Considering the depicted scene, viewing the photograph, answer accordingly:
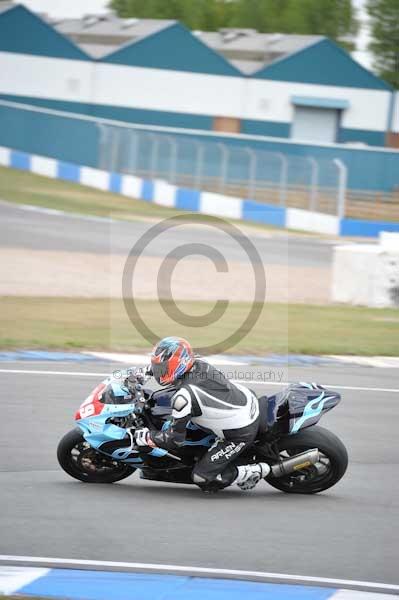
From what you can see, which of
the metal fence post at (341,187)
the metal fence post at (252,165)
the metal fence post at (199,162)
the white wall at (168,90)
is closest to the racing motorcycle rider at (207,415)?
the metal fence post at (341,187)

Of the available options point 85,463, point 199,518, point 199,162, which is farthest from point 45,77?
point 199,518

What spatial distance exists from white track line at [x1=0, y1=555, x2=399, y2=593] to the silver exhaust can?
1591mm

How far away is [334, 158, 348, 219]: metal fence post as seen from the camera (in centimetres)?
3123

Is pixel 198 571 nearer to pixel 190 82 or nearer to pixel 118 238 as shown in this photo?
pixel 118 238

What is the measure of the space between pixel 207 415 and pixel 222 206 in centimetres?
2564

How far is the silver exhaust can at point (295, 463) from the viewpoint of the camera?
7.70 meters

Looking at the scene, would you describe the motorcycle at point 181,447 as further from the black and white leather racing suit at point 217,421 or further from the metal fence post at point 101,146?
the metal fence post at point 101,146

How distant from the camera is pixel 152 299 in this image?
18203 millimetres

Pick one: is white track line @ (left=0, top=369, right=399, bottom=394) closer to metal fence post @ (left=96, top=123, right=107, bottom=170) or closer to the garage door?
metal fence post @ (left=96, top=123, right=107, bottom=170)

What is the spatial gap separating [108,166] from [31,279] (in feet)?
58.5

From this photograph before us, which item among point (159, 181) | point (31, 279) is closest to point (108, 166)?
point (159, 181)

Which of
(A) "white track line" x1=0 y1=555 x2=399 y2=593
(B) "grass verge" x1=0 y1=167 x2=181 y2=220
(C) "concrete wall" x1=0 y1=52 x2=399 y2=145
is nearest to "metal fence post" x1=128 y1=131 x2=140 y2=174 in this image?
(B) "grass verge" x1=0 y1=167 x2=181 y2=220

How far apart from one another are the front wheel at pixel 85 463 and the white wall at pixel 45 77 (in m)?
41.3

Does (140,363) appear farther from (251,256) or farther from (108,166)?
(108,166)
